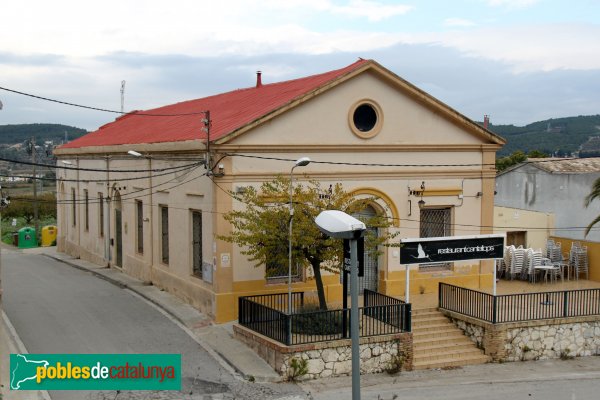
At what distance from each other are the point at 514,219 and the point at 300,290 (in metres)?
11.4

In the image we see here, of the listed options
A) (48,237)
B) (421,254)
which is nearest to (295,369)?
(421,254)

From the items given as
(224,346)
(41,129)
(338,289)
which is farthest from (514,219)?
(41,129)

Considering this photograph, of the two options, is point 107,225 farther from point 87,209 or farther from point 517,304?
point 517,304

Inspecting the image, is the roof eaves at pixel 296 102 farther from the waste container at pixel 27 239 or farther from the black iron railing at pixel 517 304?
the waste container at pixel 27 239

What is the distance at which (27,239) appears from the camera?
1652 inches

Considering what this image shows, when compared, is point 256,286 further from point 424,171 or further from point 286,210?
point 424,171

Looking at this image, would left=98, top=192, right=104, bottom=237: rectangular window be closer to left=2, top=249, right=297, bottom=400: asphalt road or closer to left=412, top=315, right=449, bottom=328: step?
left=2, top=249, right=297, bottom=400: asphalt road

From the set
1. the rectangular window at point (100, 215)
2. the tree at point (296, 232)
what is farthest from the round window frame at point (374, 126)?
the rectangular window at point (100, 215)

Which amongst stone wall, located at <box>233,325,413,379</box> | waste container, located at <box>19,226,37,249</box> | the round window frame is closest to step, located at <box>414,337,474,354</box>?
stone wall, located at <box>233,325,413,379</box>

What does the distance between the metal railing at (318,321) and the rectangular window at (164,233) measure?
633 centimetres

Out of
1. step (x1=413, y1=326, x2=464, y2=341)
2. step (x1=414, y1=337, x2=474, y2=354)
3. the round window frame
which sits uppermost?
the round window frame

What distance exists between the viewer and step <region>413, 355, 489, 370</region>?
17062 mm

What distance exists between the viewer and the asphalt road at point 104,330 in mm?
14469

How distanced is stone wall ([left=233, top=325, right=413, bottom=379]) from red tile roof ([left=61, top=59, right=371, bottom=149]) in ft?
18.5
